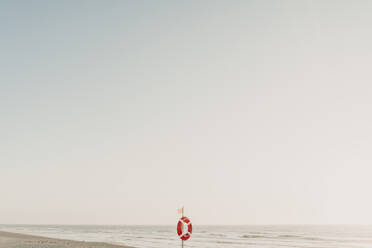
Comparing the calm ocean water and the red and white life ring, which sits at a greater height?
the red and white life ring

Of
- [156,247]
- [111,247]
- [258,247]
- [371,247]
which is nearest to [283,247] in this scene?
[258,247]

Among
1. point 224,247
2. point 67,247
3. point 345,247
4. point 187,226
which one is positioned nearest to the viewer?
point 187,226

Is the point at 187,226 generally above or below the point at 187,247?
above

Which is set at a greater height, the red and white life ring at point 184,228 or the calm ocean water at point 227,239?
the red and white life ring at point 184,228

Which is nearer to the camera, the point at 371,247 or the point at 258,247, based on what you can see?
the point at 258,247

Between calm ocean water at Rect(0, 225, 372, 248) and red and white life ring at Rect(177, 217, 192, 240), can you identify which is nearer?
red and white life ring at Rect(177, 217, 192, 240)

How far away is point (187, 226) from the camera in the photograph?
1389cm

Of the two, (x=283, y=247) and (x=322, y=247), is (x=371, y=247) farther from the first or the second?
(x=283, y=247)

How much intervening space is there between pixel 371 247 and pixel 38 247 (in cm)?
3956

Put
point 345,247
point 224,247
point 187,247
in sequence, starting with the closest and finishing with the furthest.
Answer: point 187,247
point 224,247
point 345,247

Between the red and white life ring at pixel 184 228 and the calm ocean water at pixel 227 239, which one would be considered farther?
the calm ocean water at pixel 227 239

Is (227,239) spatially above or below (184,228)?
below

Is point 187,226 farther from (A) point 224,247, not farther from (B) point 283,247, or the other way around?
(B) point 283,247

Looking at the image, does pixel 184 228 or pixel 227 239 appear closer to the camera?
pixel 184 228
